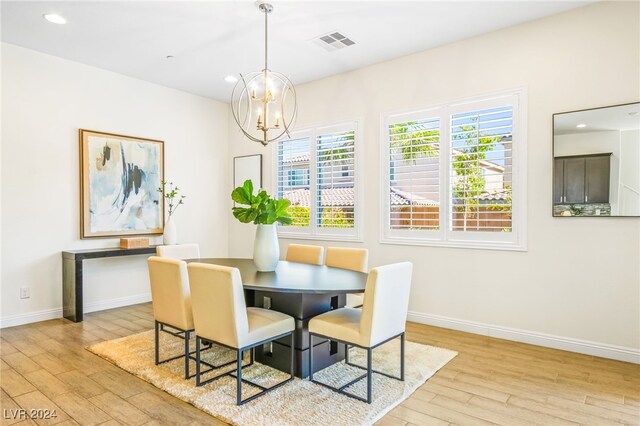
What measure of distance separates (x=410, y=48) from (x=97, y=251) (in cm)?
412

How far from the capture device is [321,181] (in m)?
5.11

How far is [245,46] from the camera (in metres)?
4.10

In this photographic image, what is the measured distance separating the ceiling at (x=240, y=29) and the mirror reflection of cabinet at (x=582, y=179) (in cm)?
132

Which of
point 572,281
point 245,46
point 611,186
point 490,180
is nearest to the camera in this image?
point 611,186

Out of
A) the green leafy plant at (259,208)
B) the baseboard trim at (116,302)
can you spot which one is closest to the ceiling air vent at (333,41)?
the green leafy plant at (259,208)

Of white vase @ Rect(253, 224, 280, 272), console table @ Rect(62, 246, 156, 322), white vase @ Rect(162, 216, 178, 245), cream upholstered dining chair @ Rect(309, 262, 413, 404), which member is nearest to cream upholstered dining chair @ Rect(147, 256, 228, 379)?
white vase @ Rect(253, 224, 280, 272)

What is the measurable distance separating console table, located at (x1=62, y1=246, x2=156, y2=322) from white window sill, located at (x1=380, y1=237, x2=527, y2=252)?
3.25 meters

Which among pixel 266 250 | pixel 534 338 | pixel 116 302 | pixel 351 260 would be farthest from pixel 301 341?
pixel 116 302

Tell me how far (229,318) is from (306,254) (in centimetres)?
169

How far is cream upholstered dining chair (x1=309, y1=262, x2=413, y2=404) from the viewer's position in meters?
2.40

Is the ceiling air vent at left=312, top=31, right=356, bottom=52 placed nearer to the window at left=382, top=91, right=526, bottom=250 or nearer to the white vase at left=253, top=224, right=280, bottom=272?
the window at left=382, top=91, right=526, bottom=250

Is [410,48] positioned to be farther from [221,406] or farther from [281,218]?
[221,406]

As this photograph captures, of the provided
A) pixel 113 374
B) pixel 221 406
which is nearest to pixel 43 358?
pixel 113 374

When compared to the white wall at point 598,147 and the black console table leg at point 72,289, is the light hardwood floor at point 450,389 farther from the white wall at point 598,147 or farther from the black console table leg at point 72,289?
the white wall at point 598,147
